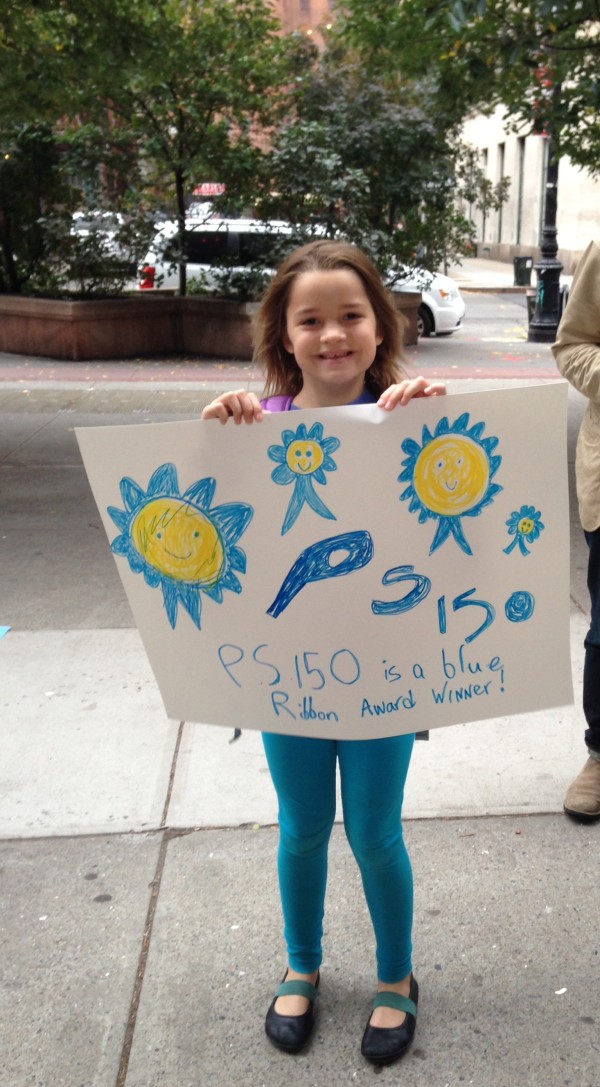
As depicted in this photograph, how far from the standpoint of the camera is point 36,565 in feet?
19.0

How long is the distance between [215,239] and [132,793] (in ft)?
37.5

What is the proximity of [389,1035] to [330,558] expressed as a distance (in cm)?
107

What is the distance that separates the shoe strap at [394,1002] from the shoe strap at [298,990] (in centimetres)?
15

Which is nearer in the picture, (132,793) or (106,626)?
(132,793)

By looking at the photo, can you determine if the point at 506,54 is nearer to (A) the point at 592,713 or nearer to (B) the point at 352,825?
(A) the point at 592,713

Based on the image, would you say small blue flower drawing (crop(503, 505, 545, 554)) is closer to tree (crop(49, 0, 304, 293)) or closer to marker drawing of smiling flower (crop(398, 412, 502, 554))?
marker drawing of smiling flower (crop(398, 412, 502, 554))

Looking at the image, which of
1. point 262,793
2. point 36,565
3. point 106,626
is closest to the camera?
point 262,793

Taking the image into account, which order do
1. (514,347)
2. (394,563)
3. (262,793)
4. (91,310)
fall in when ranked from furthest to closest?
(514,347) → (91,310) → (262,793) → (394,563)

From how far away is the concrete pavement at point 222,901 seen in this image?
2.38 metres

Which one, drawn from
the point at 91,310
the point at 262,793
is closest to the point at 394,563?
the point at 262,793

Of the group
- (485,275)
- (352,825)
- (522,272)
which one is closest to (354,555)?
(352,825)

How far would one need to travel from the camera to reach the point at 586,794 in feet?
10.7

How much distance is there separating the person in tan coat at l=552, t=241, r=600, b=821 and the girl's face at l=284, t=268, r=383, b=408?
0.98m

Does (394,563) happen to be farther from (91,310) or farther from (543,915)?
(91,310)
